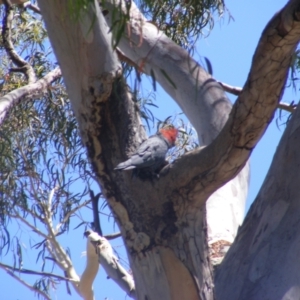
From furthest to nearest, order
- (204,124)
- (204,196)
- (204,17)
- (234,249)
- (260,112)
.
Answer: (204,17) < (204,124) < (234,249) < (204,196) < (260,112)

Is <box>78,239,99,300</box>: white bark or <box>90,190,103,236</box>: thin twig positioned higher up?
<box>78,239,99,300</box>: white bark

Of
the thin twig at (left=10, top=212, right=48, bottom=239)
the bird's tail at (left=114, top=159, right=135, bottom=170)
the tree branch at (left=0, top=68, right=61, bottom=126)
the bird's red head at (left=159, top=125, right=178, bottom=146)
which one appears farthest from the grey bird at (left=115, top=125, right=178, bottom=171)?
the thin twig at (left=10, top=212, right=48, bottom=239)

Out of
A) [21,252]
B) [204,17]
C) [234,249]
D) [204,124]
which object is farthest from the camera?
[21,252]

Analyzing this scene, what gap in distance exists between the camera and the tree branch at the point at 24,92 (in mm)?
3383

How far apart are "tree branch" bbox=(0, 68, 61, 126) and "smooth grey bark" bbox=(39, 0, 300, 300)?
1174mm

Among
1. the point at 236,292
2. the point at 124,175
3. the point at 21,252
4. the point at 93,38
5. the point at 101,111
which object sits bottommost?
the point at 236,292

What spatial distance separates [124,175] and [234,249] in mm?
540

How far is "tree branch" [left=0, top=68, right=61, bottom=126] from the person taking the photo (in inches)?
133

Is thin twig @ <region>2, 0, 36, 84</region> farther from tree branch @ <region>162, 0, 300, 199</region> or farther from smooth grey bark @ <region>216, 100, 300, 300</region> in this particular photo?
tree branch @ <region>162, 0, 300, 199</region>

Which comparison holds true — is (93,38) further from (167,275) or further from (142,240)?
(167,275)

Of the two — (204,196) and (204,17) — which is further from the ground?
(204,17)

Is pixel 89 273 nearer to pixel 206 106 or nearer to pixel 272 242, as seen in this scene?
pixel 206 106

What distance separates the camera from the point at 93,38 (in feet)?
7.08

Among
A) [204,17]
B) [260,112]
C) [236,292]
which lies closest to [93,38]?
[260,112]
